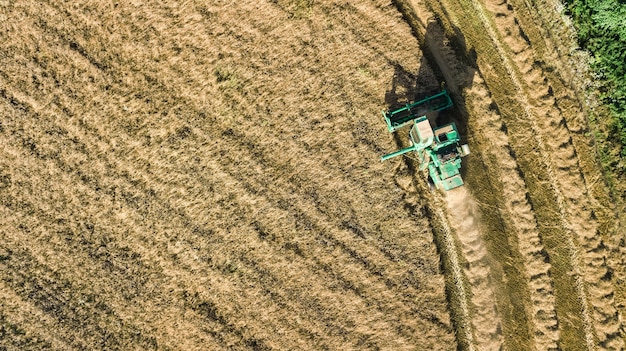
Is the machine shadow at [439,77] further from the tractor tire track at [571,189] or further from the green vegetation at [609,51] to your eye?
the green vegetation at [609,51]

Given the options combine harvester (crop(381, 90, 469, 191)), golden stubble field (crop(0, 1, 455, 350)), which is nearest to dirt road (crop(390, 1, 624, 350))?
combine harvester (crop(381, 90, 469, 191))

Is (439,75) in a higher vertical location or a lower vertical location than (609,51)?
higher

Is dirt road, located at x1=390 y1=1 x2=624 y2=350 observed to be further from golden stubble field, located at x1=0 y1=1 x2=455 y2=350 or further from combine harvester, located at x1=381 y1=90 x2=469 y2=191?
golden stubble field, located at x1=0 y1=1 x2=455 y2=350

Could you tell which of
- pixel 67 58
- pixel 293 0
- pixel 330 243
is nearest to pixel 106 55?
pixel 67 58

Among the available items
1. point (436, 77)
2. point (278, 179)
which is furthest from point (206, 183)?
point (436, 77)

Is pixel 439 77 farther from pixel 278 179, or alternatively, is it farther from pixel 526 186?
pixel 278 179

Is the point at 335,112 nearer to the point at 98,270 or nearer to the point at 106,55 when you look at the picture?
the point at 106,55

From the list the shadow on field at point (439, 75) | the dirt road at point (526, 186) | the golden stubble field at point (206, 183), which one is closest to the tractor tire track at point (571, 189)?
the dirt road at point (526, 186)
